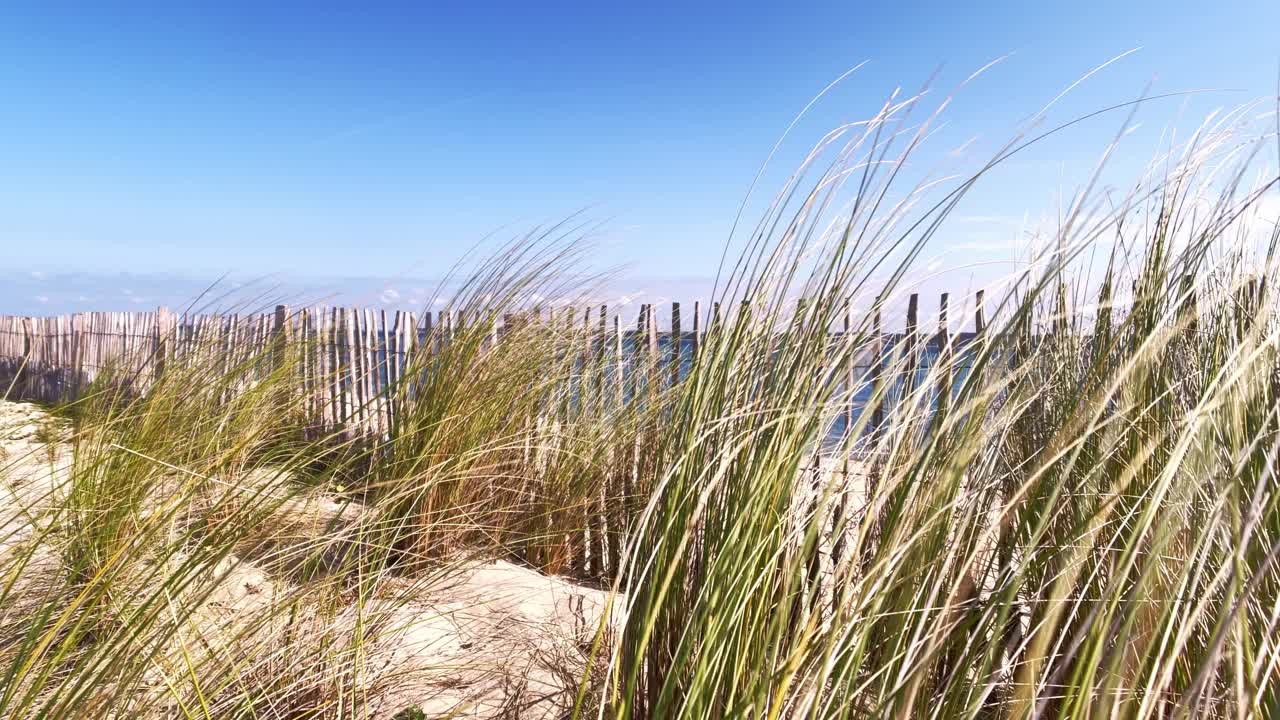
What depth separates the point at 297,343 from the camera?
2754mm

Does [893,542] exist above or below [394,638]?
above

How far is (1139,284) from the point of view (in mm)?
1517

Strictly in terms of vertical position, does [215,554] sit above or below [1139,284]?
below

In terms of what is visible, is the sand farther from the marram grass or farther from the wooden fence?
the wooden fence

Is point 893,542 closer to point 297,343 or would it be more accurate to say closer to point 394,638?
point 394,638

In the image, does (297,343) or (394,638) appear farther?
(297,343)

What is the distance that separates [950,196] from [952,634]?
0.78m

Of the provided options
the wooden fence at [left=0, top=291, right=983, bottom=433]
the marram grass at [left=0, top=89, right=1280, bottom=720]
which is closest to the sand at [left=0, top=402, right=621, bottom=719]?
the marram grass at [left=0, top=89, right=1280, bottom=720]

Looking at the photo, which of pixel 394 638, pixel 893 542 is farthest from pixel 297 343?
pixel 893 542

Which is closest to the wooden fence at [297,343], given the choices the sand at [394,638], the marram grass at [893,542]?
the marram grass at [893,542]

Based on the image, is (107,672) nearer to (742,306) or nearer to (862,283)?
(742,306)

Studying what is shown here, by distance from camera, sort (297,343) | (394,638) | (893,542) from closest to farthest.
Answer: (893,542), (394,638), (297,343)

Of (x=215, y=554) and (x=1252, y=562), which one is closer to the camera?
(x=1252, y=562)

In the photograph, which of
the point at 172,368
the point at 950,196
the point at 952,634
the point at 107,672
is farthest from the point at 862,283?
the point at 172,368
